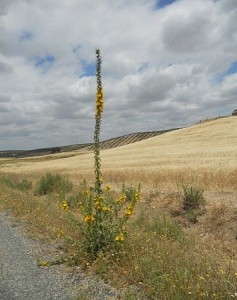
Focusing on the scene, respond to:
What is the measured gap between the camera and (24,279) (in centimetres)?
741

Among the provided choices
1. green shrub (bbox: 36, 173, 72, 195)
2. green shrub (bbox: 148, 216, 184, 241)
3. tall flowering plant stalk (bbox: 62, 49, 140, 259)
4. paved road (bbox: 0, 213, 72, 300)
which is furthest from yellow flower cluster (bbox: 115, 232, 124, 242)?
green shrub (bbox: 36, 173, 72, 195)

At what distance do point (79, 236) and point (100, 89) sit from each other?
318 centimetres

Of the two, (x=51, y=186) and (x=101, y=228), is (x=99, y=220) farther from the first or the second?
(x=51, y=186)

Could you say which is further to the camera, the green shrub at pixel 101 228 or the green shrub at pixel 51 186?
the green shrub at pixel 51 186

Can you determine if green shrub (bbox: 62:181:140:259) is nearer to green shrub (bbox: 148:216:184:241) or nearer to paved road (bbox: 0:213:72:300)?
paved road (bbox: 0:213:72:300)

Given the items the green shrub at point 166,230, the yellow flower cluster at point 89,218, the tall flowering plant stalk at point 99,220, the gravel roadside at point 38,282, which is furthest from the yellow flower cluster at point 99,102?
the gravel roadside at point 38,282

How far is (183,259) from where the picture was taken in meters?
7.16

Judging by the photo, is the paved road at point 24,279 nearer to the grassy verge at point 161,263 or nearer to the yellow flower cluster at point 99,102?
the grassy verge at point 161,263

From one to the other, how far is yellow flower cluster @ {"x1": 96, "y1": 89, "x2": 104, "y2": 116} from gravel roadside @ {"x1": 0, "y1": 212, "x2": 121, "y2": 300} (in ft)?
10.2

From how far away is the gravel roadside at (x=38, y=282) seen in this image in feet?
21.5

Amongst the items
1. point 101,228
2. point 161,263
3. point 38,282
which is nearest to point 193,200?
point 101,228

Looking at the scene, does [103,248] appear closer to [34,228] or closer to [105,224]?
[105,224]

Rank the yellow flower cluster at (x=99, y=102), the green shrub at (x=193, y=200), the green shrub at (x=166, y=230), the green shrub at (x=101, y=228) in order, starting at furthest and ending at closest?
1. the green shrub at (x=193, y=200)
2. the green shrub at (x=166, y=230)
3. the yellow flower cluster at (x=99, y=102)
4. the green shrub at (x=101, y=228)

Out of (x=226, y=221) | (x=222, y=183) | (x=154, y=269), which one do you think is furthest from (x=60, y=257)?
(x=222, y=183)
